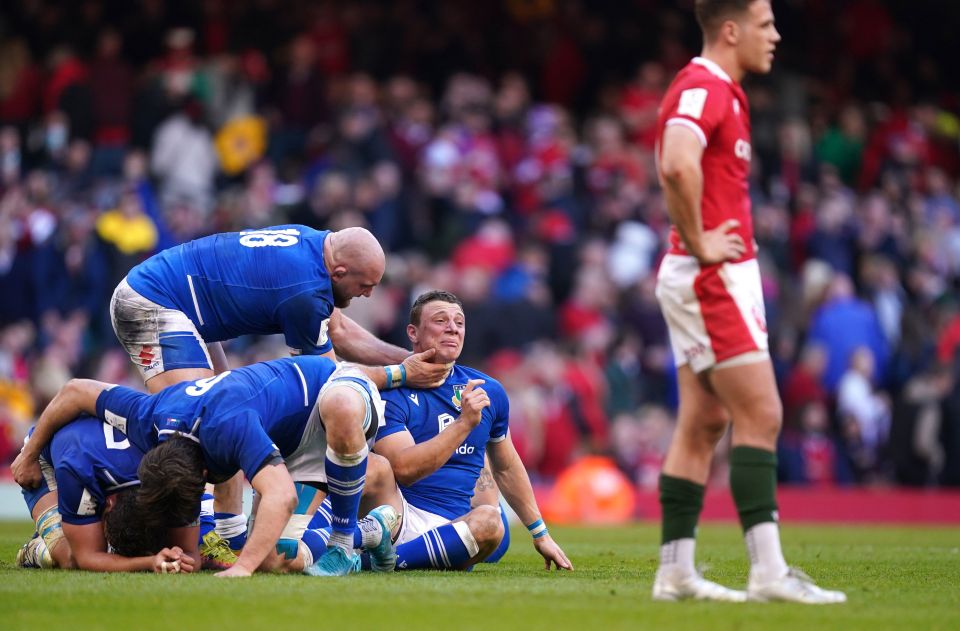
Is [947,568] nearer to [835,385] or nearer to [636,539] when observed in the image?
A: [636,539]

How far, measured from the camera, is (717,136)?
6.22 meters

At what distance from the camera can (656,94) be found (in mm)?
21781

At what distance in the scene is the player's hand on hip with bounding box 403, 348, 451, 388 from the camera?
332 inches

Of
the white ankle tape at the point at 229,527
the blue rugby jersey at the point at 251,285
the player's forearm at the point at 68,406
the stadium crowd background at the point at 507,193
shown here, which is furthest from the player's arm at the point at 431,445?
the stadium crowd background at the point at 507,193

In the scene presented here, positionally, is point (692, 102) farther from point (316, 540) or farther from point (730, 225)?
point (316, 540)

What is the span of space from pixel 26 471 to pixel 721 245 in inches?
163

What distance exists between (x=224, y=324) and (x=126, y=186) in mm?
9491

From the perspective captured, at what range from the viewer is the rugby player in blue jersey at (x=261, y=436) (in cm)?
694

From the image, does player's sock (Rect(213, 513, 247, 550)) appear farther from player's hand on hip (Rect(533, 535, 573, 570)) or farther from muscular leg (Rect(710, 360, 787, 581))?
muscular leg (Rect(710, 360, 787, 581))

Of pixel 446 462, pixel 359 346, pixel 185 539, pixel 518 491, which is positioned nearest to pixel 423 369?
pixel 446 462

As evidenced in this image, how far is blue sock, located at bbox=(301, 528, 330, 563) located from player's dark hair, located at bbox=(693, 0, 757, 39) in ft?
10.9

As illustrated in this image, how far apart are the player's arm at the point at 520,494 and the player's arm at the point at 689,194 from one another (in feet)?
8.90

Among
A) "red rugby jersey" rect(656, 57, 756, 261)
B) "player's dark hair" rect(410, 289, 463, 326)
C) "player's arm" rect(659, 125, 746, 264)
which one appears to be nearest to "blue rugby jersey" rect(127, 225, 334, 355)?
"player's dark hair" rect(410, 289, 463, 326)

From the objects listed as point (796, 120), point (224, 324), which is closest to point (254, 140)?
point (796, 120)
